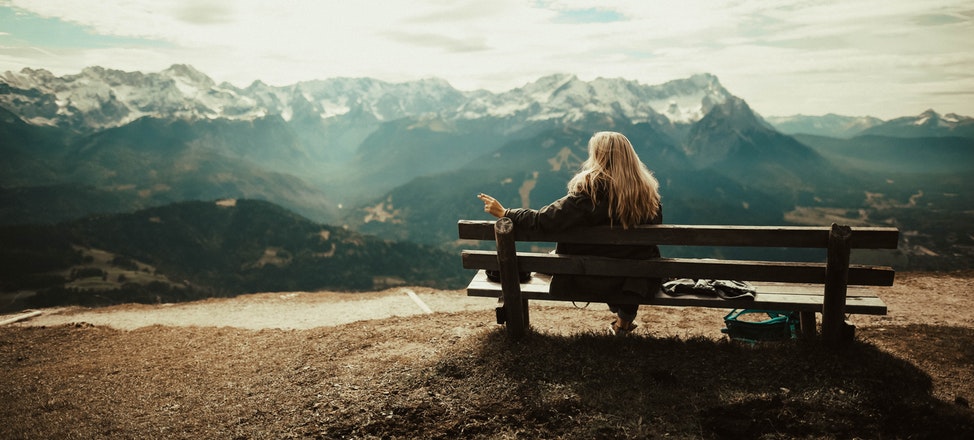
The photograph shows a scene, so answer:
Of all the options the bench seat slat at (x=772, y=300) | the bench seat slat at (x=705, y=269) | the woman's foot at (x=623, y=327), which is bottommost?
the woman's foot at (x=623, y=327)

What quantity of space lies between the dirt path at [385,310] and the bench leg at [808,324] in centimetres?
320

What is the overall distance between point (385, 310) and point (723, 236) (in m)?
11.0

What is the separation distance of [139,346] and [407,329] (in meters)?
6.06

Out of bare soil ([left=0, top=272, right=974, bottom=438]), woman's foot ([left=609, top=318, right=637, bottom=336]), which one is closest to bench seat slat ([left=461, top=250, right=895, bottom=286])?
bare soil ([left=0, top=272, right=974, bottom=438])

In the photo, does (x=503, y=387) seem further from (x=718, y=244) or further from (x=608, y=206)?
(x=718, y=244)

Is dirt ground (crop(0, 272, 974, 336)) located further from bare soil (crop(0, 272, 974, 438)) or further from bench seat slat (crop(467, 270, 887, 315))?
bench seat slat (crop(467, 270, 887, 315))

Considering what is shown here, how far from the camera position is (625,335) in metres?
7.08

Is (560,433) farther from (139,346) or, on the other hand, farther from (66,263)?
(66,263)

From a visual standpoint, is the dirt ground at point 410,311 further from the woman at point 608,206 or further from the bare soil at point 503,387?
the woman at point 608,206

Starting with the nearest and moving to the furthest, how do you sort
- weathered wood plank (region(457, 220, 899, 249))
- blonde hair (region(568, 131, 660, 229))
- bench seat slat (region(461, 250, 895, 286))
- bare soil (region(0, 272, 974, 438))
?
1. bare soil (region(0, 272, 974, 438))
2. weathered wood plank (region(457, 220, 899, 249))
3. bench seat slat (region(461, 250, 895, 286))
4. blonde hair (region(568, 131, 660, 229))

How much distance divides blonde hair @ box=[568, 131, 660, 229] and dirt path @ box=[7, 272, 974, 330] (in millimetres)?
4309

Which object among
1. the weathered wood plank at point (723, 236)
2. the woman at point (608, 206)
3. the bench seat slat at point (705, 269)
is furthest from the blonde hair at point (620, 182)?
the bench seat slat at point (705, 269)

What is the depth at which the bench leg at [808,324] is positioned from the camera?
22.4ft

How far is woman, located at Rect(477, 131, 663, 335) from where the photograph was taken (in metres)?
6.10
